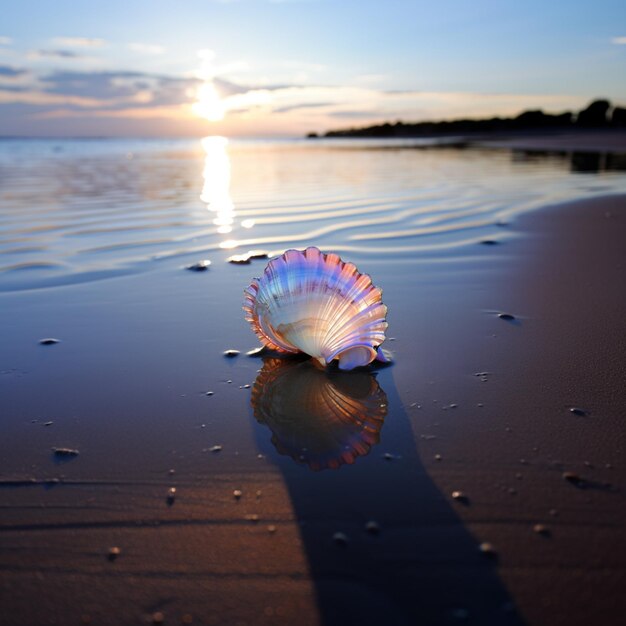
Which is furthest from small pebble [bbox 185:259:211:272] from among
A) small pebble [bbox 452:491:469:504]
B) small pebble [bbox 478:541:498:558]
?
small pebble [bbox 478:541:498:558]

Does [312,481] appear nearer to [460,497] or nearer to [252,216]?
[460,497]

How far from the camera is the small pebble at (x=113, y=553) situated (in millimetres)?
1294

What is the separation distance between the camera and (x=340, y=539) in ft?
4.36

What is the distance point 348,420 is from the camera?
1887 mm

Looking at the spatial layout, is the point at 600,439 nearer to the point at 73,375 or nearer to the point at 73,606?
the point at 73,606

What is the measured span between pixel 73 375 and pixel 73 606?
125cm

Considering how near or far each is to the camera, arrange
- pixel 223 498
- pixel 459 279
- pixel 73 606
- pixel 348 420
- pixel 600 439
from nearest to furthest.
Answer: pixel 73 606 < pixel 223 498 < pixel 600 439 < pixel 348 420 < pixel 459 279

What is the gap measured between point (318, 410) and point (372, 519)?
0.60 m

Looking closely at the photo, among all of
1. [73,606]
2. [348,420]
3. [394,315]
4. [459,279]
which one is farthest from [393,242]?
[73,606]

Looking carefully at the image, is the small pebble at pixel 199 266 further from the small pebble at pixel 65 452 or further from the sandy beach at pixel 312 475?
the small pebble at pixel 65 452

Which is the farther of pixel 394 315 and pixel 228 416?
pixel 394 315

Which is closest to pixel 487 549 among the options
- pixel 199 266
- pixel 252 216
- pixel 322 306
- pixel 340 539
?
pixel 340 539

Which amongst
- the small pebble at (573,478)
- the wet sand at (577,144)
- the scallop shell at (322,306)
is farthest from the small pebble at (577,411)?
the wet sand at (577,144)

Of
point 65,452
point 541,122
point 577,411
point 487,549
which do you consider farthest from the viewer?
point 541,122
